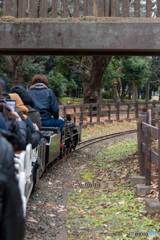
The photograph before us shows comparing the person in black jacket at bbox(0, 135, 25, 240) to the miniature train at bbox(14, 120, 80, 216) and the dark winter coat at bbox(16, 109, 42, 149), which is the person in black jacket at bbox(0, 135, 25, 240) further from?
the dark winter coat at bbox(16, 109, 42, 149)

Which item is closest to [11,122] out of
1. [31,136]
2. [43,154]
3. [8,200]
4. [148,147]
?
[31,136]

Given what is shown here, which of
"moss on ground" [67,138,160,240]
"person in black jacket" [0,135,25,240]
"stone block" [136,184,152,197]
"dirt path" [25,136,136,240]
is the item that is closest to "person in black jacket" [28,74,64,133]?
"dirt path" [25,136,136,240]

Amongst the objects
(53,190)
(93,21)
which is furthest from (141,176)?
(93,21)

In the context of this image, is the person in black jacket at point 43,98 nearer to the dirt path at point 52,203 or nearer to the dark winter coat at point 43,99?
the dark winter coat at point 43,99

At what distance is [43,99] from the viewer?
806 cm

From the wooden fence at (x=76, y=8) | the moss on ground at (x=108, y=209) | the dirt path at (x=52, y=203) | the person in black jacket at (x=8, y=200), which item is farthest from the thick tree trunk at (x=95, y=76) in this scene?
the person in black jacket at (x=8, y=200)

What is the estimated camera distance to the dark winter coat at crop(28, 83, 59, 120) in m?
7.96

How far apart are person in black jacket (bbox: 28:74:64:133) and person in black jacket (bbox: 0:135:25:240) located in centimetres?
604

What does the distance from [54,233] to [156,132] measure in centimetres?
222

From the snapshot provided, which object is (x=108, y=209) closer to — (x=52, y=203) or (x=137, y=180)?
(x=52, y=203)

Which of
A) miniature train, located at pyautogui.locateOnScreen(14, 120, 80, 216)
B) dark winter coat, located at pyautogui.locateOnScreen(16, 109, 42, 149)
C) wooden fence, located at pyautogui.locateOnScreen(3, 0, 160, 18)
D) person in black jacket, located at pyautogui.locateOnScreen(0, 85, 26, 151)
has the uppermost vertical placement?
wooden fence, located at pyautogui.locateOnScreen(3, 0, 160, 18)

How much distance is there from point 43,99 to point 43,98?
0.08ft

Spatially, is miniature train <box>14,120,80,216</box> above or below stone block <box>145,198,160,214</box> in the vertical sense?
above

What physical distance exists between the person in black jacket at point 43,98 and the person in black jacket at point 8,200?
6035mm
